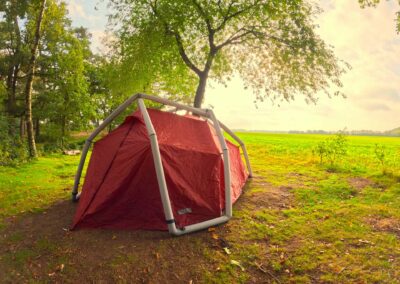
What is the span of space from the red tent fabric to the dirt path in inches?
18.2

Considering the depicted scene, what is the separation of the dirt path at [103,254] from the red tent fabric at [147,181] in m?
0.46

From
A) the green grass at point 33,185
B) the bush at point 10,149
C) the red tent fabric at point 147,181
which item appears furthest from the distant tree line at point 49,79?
the red tent fabric at point 147,181

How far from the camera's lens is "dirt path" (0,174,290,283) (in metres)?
5.92

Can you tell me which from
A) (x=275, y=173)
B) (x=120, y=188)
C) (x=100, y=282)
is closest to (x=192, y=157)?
(x=120, y=188)

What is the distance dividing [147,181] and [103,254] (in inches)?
82.7

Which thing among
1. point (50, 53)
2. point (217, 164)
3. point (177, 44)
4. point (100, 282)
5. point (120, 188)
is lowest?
point (100, 282)

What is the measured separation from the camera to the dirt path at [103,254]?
5.92 m

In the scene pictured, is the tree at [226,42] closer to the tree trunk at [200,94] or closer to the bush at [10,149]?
the tree trunk at [200,94]

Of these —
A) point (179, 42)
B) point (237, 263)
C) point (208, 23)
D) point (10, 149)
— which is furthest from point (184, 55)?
point (237, 263)

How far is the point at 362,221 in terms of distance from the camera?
8.55m

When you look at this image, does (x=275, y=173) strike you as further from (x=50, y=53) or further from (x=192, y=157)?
(x=50, y=53)

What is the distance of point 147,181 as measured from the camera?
7.92m

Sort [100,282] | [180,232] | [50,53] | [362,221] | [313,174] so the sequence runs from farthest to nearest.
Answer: [50,53] → [313,174] → [362,221] → [180,232] → [100,282]

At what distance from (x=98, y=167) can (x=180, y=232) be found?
3315mm
